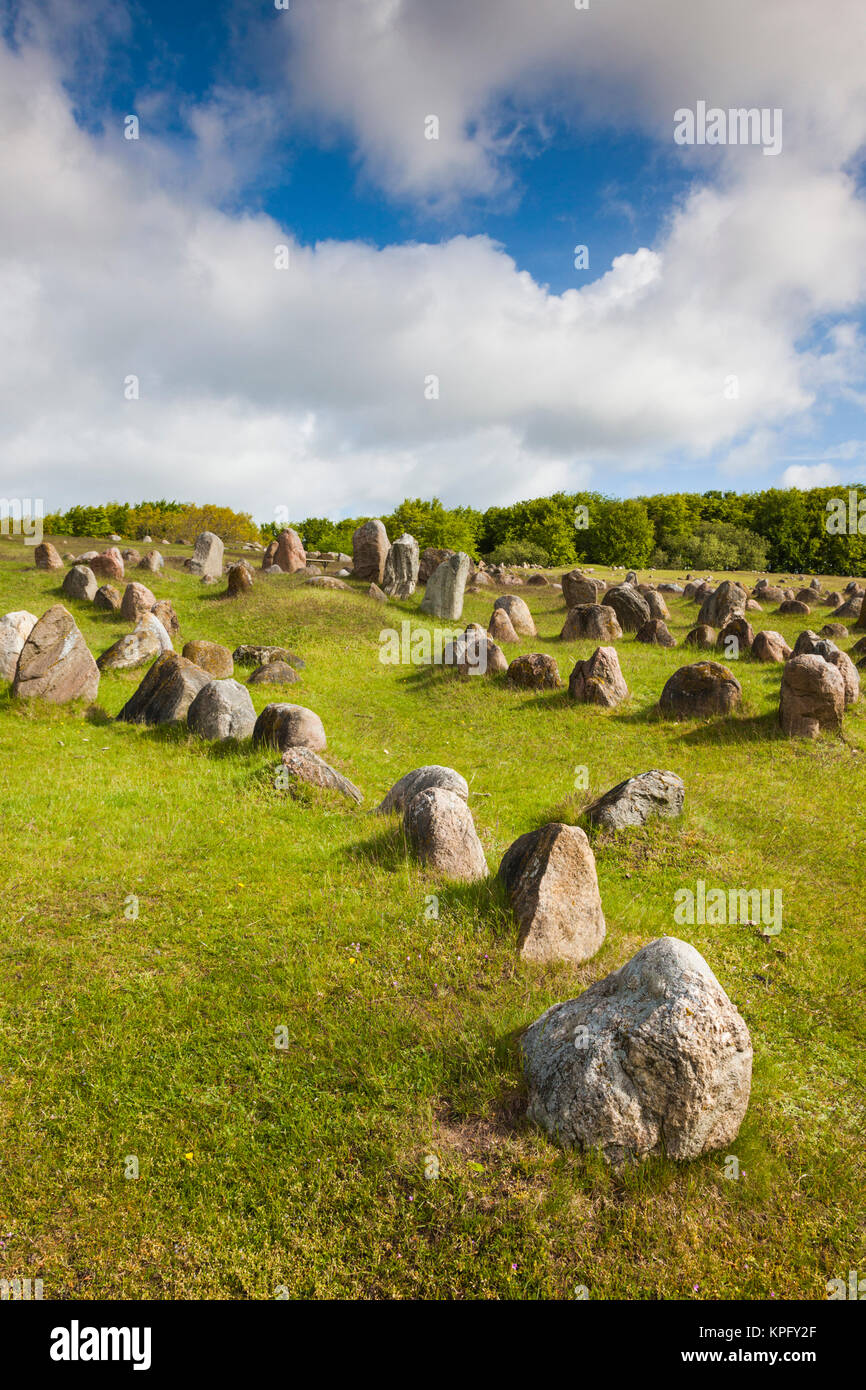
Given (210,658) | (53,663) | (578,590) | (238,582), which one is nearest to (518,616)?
(578,590)

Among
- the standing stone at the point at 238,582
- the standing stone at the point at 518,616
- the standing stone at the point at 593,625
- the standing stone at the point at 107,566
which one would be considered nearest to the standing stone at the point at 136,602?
the standing stone at the point at 238,582

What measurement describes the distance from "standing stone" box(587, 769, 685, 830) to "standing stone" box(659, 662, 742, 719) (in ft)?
21.4

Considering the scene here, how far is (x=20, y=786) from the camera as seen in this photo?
11039mm

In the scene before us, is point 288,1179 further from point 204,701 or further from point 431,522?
point 431,522

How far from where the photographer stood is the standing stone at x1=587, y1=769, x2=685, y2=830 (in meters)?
10.5

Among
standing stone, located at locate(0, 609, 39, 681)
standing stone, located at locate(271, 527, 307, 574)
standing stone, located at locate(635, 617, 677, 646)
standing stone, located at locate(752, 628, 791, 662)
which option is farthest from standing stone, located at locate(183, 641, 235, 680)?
standing stone, located at locate(271, 527, 307, 574)

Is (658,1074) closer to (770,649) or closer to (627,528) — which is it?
(770,649)

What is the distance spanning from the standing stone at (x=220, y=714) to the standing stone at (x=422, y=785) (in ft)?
14.5

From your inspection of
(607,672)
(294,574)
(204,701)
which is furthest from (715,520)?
(204,701)

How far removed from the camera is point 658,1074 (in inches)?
180

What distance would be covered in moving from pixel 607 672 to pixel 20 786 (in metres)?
13.3

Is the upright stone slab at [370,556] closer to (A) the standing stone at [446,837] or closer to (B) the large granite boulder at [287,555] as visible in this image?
(B) the large granite boulder at [287,555]
